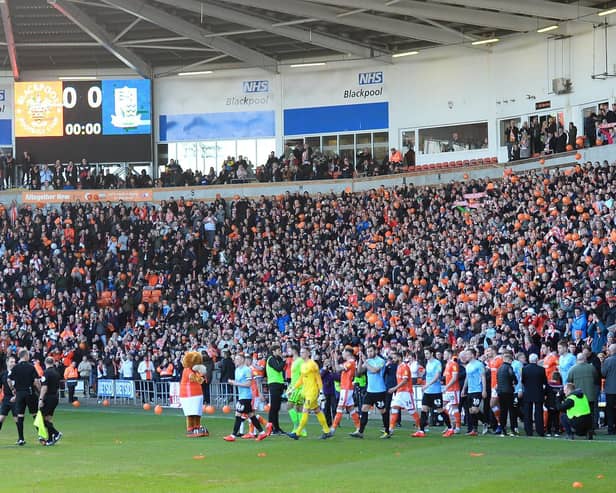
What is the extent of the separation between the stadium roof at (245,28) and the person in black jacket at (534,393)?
698 inches

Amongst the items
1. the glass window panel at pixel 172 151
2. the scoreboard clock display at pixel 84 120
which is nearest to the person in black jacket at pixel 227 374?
the scoreboard clock display at pixel 84 120

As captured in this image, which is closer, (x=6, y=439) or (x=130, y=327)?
(x=6, y=439)

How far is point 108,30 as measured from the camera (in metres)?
47.5

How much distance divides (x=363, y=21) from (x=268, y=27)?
4.00m

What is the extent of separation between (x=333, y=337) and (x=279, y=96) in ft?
72.2

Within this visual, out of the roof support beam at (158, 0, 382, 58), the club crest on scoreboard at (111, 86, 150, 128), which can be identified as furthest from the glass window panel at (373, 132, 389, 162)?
the club crest on scoreboard at (111, 86, 150, 128)

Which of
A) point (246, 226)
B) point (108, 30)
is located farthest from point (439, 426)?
point (108, 30)

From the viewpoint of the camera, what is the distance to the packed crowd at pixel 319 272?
29.1 meters

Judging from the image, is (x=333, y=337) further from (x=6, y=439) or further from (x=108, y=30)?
(x=108, y=30)

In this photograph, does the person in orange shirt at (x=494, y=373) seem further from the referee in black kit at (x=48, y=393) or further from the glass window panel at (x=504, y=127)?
the glass window panel at (x=504, y=127)

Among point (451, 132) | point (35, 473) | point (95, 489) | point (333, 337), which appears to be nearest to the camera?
point (95, 489)

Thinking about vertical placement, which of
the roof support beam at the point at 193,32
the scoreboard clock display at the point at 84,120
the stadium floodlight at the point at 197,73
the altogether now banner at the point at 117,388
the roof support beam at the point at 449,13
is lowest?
the altogether now banner at the point at 117,388

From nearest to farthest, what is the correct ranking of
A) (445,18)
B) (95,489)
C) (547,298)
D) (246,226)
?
1. (95,489)
2. (547,298)
3. (445,18)
4. (246,226)

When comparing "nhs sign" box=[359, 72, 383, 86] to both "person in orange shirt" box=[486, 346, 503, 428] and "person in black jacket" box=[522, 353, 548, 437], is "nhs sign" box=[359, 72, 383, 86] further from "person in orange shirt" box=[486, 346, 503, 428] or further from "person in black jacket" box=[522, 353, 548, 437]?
"person in black jacket" box=[522, 353, 548, 437]
